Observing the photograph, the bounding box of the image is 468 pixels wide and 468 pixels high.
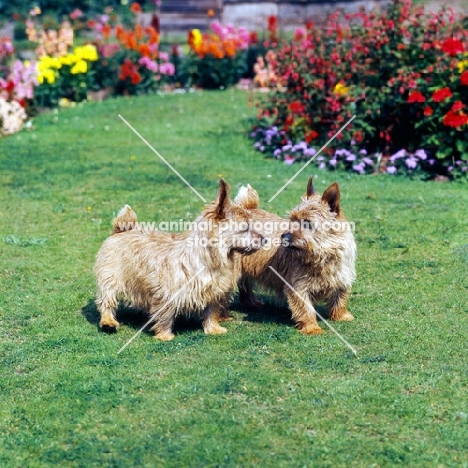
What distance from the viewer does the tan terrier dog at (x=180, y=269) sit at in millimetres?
6258

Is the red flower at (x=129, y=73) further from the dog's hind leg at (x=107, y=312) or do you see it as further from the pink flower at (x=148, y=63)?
the dog's hind leg at (x=107, y=312)

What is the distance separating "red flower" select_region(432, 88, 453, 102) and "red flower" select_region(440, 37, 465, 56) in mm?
535

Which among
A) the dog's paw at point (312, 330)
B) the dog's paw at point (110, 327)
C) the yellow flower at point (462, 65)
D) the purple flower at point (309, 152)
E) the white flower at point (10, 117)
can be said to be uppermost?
the yellow flower at point (462, 65)

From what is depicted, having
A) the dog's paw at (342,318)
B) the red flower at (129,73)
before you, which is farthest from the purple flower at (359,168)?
the red flower at (129,73)

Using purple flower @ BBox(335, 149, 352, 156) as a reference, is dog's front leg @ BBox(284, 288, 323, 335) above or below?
above

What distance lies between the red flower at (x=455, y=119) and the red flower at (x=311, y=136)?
6.67 ft

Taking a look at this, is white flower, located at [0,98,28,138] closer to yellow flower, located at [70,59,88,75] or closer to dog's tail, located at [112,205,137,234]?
yellow flower, located at [70,59,88,75]

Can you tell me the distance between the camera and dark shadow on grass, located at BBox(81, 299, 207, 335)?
6.78 meters

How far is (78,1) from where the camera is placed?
27016 millimetres

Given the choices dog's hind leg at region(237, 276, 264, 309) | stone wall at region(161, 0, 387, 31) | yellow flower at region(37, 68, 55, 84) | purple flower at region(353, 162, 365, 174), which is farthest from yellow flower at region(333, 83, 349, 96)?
stone wall at region(161, 0, 387, 31)

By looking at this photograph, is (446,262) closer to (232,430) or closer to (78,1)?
(232,430)

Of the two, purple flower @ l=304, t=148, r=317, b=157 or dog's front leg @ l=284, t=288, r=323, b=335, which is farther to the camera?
purple flower @ l=304, t=148, r=317, b=157

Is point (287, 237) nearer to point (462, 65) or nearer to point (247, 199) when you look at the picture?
point (247, 199)

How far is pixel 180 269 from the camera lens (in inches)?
251
